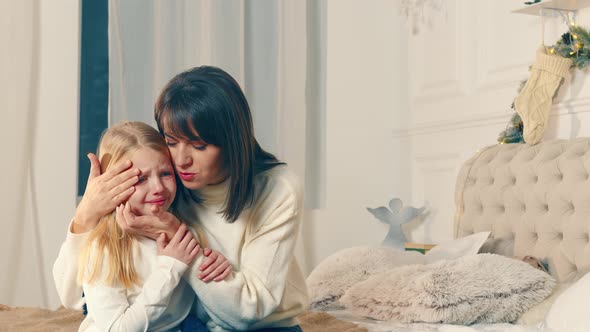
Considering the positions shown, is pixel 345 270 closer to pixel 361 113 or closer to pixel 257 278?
pixel 257 278

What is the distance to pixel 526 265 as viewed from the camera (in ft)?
8.00

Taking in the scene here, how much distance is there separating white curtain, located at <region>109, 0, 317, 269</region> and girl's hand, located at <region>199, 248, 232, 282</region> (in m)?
2.41

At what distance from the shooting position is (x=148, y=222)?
153 centimetres

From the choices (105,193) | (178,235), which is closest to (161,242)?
(178,235)

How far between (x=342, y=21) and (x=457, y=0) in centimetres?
81

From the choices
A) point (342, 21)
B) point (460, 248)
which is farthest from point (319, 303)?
point (342, 21)

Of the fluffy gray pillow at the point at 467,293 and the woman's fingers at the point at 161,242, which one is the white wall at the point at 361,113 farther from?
the woman's fingers at the point at 161,242

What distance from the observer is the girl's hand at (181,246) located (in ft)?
5.00

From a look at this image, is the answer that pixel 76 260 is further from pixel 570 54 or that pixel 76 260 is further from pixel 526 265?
pixel 570 54

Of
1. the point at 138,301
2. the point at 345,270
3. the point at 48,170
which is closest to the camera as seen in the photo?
the point at 138,301

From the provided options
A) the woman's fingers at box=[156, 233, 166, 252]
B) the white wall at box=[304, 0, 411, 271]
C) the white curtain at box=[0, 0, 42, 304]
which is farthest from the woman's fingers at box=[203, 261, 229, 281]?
the white wall at box=[304, 0, 411, 271]

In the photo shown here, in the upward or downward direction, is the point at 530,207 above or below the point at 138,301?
above

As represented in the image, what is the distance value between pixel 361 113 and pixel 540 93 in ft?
5.12

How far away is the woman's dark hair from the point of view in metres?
1.53
